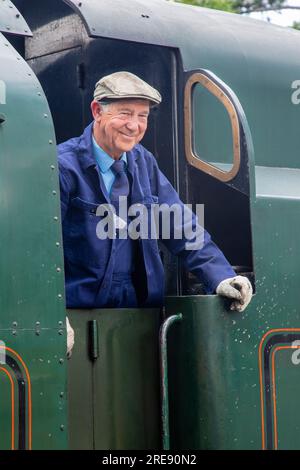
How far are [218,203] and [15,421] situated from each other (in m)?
1.51

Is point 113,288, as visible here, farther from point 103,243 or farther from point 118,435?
point 118,435

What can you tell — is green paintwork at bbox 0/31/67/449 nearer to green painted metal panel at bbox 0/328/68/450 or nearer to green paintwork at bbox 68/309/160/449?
green painted metal panel at bbox 0/328/68/450

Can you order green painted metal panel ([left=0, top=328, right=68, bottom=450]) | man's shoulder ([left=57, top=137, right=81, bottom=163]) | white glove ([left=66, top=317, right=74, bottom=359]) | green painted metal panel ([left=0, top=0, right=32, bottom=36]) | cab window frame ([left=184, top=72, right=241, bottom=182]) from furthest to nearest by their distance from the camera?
cab window frame ([left=184, top=72, right=241, bottom=182]) < man's shoulder ([left=57, top=137, right=81, bottom=163]) < green painted metal panel ([left=0, top=0, right=32, bottom=36]) < white glove ([left=66, top=317, right=74, bottom=359]) < green painted metal panel ([left=0, top=328, right=68, bottom=450])

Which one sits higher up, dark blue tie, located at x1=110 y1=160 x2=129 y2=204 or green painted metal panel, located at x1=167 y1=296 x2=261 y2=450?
dark blue tie, located at x1=110 y1=160 x2=129 y2=204

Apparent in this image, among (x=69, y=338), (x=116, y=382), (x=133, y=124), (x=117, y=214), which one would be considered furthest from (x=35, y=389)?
(x=133, y=124)

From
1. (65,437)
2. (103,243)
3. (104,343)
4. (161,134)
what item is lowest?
(65,437)

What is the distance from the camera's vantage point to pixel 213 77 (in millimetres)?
4270

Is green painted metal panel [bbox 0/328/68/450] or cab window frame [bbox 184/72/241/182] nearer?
green painted metal panel [bbox 0/328/68/450]

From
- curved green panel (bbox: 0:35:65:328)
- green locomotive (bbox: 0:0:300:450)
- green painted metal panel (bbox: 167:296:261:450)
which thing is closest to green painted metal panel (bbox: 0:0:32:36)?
green locomotive (bbox: 0:0:300:450)

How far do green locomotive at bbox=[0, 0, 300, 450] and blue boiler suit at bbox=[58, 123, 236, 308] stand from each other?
99 millimetres

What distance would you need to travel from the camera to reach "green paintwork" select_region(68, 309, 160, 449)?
383cm

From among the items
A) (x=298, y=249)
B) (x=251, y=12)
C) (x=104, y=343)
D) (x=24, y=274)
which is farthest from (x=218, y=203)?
(x=251, y=12)

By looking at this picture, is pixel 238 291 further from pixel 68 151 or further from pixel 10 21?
pixel 10 21

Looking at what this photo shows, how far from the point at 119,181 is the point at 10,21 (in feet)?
2.62
